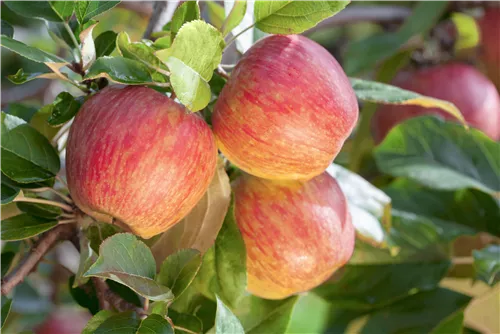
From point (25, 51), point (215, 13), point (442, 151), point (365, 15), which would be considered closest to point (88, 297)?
point (25, 51)

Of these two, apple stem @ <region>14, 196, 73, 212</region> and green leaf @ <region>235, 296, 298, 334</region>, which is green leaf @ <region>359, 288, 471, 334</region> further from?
apple stem @ <region>14, 196, 73, 212</region>

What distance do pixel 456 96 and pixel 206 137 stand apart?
2.21 feet

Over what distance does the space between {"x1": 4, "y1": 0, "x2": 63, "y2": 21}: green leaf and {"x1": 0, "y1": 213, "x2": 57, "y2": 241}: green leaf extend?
0.60 feet

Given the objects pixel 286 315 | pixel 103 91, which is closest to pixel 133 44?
pixel 103 91

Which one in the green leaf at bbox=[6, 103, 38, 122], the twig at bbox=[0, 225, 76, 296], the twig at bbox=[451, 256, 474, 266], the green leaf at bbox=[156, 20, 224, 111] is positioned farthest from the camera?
the twig at bbox=[451, 256, 474, 266]

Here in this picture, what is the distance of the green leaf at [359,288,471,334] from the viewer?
33.8 inches

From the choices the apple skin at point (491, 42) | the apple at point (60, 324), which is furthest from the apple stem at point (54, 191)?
the apple skin at point (491, 42)

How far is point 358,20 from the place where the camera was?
125 centimetres

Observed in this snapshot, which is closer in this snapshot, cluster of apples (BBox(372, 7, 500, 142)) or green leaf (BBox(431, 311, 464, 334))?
green leaf (BBox(431, 311, 464, 334))

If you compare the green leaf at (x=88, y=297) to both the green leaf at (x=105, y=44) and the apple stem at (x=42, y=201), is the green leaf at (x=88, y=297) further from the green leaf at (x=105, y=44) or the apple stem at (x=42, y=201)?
the green leaf at (x=105, y=44)

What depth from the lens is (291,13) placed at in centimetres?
55

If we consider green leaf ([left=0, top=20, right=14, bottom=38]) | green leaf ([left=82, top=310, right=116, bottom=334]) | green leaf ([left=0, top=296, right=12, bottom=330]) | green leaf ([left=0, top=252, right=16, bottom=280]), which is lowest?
green leaf ([left=0, top=252, right=16, bottom=280])

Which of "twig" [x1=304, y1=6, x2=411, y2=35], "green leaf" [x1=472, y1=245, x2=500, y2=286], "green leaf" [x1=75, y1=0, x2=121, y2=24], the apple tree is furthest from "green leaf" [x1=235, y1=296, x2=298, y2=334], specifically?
"twig" [x1=304, y1=6, x2=411, y2=35]

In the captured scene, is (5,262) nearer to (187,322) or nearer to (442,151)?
(187,322)
